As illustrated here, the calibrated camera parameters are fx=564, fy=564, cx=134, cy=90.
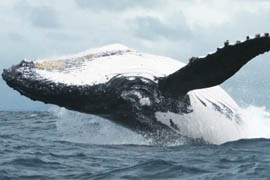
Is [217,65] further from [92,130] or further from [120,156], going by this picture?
[92,130]

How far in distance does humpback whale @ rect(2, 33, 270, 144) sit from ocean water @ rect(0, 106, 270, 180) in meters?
0.43

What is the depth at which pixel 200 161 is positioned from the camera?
7820mm

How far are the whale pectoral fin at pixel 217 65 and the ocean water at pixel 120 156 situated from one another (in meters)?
1.06

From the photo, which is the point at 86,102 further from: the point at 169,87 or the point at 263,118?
the point at 263,118

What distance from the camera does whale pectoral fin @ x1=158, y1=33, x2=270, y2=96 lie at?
7512 mm

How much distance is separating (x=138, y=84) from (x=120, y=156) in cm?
115

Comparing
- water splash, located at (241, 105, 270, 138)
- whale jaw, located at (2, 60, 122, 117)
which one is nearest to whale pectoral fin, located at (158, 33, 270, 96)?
whale jaw, located at (2, 60, 122, 117)

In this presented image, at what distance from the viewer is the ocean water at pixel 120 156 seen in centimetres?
712

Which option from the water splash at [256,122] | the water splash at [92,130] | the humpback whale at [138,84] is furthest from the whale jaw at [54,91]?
the water splash at [256,122]

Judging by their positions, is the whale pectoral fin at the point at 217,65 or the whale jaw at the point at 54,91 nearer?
the whale pectoral fin at the point at 217,65

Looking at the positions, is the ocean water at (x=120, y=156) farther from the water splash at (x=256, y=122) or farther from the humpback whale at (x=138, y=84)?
the humpback whale at (x=138, y=84)

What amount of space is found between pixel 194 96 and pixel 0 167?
324 centimetres

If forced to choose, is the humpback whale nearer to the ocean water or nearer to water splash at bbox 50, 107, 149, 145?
water splash at bbox 50, 107, 149, 145

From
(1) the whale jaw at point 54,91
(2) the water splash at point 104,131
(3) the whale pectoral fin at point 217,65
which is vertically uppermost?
(3) the whale pectoral fin at point 217,65
